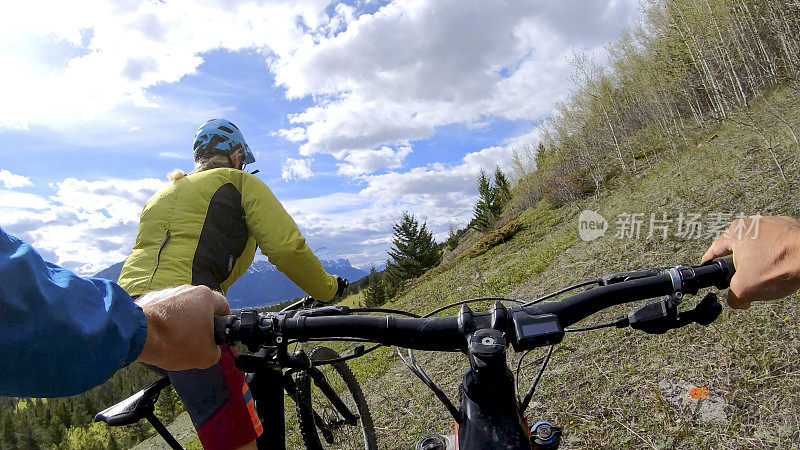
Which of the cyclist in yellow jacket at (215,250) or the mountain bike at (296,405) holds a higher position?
the cyclist in yellow jacket at (215,250)

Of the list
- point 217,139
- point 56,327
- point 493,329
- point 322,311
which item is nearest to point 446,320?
point 493,329

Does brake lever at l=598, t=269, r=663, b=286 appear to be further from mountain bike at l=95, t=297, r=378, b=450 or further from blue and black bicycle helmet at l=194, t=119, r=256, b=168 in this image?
blue and black bicycle helmet at l=194, t=119, r=256, b=168

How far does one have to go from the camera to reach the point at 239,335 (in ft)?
3.67

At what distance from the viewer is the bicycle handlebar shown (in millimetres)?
1070

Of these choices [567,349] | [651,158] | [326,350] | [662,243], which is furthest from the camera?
[651,158]

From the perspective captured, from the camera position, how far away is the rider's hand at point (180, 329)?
101cm

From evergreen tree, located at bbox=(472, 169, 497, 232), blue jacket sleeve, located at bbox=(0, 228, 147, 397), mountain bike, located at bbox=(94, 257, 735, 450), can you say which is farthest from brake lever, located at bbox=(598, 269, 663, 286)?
evergreen tree, located at bbox=(472, 169, 497, 232)

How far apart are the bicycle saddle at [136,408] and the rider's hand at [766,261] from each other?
8.61 ft

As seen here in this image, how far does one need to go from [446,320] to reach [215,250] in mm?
1759

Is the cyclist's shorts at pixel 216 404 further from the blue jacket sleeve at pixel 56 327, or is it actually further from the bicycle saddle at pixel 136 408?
the blue jacket sleeve at pixel 56 327

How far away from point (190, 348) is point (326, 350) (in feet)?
6.67

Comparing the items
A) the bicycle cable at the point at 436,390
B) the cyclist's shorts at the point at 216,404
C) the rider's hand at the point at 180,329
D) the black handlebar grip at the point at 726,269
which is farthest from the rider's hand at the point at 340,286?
the black handlebar grip at the point at 726,269

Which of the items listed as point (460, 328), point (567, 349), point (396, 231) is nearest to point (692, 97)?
point (396, 231)

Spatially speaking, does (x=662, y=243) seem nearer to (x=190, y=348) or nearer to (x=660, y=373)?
(x=660, y=373)
